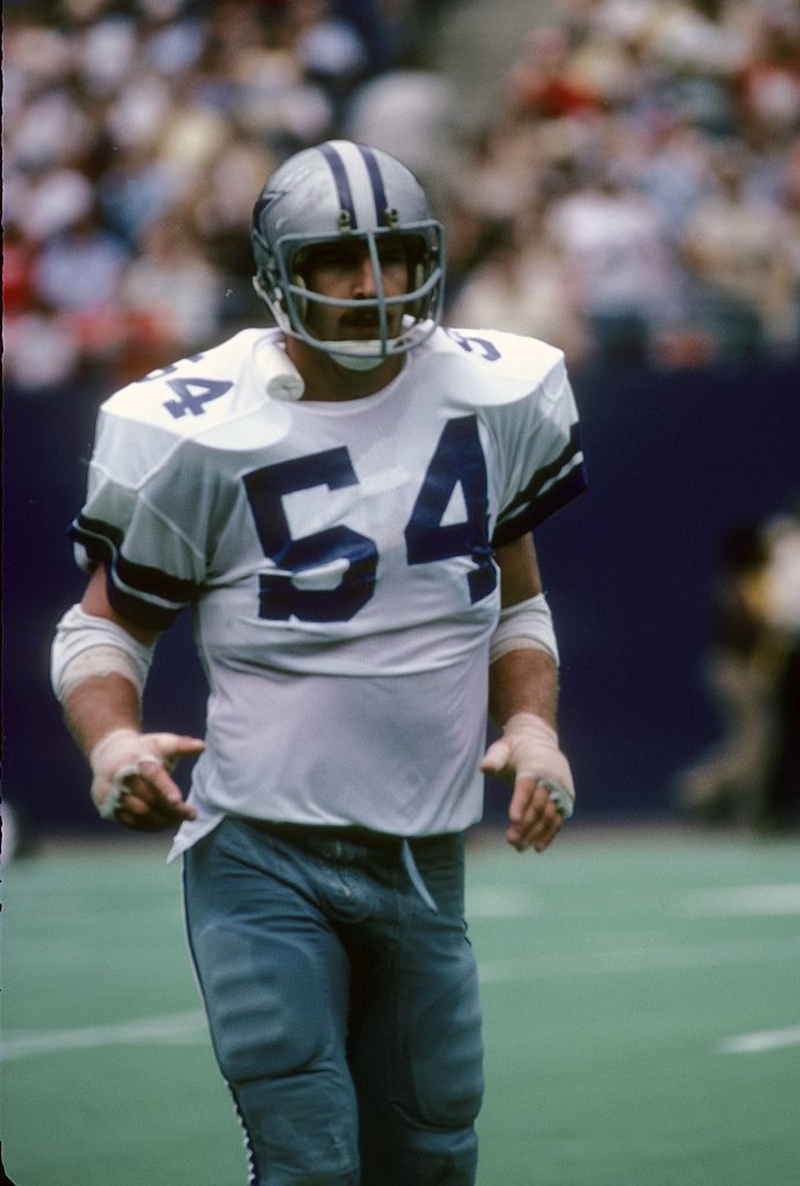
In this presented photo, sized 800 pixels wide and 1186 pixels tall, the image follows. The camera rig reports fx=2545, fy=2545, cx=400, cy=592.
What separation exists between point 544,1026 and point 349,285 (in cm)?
422

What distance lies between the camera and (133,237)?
14766mm

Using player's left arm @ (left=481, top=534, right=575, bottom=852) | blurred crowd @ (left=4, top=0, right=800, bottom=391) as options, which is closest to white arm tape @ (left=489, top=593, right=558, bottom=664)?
player's left arm @ (left=481, top=534, right=575, bottom=852)

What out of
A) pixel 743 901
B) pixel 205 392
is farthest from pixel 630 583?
pixel 205 392

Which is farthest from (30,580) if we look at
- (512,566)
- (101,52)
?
(512,566)

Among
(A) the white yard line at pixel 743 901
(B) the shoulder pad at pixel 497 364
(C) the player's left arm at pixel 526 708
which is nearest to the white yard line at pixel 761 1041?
(A) the white yard line at pixel 743 901

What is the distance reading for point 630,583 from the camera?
1371cm

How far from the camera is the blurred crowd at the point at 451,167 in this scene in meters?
13.4

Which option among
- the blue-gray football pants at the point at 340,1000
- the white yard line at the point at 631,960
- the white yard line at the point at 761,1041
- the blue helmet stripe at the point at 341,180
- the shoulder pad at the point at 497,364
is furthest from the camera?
the white yard line at the point at 631,960

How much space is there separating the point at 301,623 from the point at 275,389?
0.35 metres

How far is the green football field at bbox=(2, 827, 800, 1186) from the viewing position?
222 inches

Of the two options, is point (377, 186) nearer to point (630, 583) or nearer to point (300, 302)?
point (300, 302)

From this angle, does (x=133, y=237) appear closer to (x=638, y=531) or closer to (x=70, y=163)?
(x=70, y=163)

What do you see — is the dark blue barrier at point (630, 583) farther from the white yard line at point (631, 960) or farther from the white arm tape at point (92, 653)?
the white arm tape at point (92, 653)

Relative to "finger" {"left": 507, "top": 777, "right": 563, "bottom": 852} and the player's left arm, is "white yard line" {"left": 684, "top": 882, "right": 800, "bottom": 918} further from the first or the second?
"finger" {"left": 507, "top": 777, "right": 563, "bottom": 852}
